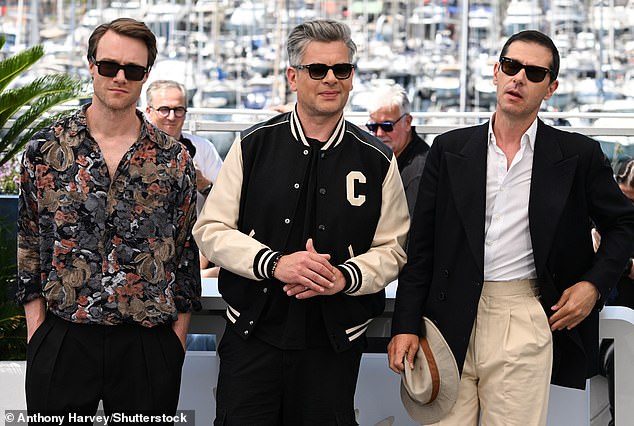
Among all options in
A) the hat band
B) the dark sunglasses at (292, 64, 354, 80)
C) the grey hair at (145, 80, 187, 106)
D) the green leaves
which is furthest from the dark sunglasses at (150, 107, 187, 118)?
the hat band

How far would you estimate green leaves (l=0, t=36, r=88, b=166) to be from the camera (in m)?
5.14

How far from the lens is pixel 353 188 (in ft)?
11.2

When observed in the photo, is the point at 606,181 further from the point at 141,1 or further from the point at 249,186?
the point at 141,1

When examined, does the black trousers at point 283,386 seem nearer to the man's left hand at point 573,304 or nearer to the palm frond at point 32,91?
the man's left hand at point 573,304

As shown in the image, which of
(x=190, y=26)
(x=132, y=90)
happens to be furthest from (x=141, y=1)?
(x=132, y=90)

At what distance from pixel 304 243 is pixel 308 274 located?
188 mm

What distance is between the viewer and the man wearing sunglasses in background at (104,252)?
10.6ft

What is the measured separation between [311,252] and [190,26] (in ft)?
60.2

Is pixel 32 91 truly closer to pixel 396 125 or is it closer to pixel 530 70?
pixel 396 125

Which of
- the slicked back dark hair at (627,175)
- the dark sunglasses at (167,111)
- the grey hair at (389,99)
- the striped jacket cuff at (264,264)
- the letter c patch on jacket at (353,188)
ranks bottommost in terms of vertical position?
the striped jacket cuff at (264,264)

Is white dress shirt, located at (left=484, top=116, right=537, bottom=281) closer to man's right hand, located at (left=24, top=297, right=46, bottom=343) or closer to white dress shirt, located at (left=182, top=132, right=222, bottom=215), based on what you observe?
man's right hand, located at (left=24, top=297, right=46, bottom=343)

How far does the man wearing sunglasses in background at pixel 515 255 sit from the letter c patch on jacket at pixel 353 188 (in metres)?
0.20

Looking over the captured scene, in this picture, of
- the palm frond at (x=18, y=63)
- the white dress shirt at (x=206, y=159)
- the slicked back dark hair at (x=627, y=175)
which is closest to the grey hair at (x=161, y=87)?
the white dress shirt at (x=206, y=159)

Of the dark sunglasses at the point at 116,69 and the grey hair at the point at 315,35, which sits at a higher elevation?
the grey hair at the point at 315,35
